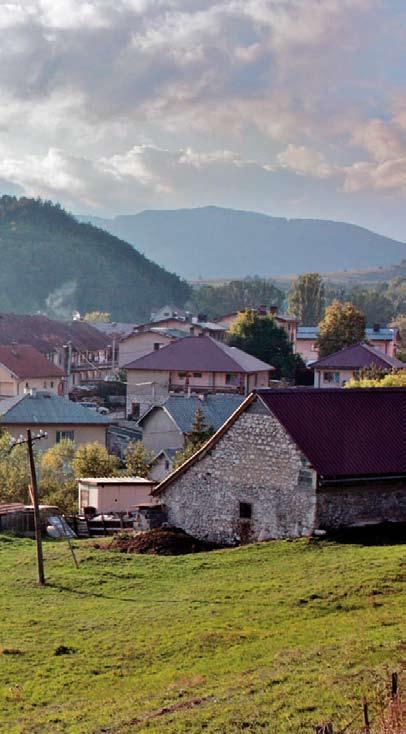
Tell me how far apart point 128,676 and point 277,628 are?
3.36 meters

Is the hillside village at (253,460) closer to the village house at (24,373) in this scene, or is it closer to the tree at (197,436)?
the tree at (197,436)

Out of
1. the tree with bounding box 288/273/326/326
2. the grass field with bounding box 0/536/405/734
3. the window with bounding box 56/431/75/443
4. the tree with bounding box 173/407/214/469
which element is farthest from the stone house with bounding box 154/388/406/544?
the tree with bounding box 288/273/326/326

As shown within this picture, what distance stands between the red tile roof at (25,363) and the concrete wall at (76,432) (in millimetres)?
22971

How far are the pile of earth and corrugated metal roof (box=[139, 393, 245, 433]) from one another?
82.1 feet

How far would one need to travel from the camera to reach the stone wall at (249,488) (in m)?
30.9

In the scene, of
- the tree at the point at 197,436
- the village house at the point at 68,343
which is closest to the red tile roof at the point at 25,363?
the village house at the point at 68,343

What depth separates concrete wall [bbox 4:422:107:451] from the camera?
205 ft

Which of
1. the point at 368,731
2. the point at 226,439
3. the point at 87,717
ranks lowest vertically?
the point at 87,717

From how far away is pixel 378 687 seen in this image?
1561 cm

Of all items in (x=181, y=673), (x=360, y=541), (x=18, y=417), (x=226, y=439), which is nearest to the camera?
(x=181, y=673)

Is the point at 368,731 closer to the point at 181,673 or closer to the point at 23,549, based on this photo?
the point at 181,673

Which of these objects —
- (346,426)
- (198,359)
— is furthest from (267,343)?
(346,426)

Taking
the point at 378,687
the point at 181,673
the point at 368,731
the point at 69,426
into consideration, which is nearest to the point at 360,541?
the point at 181,673

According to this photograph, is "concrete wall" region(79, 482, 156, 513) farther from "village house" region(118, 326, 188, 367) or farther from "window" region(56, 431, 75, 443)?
"village house" region(118, 326, 188, 367)
